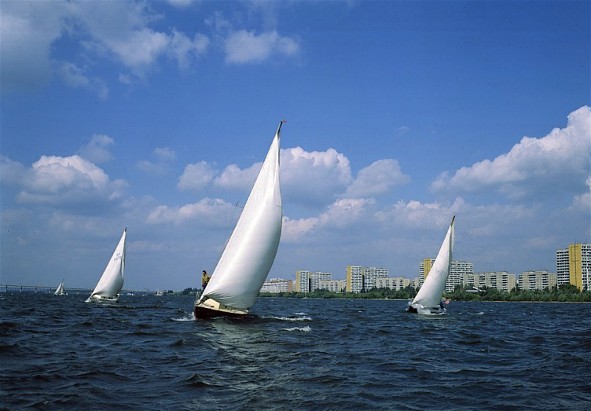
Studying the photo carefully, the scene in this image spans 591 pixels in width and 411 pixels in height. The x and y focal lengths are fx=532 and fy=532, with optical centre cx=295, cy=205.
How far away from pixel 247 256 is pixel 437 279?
93.0 feet

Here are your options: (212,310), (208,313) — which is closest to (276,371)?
(212,310)

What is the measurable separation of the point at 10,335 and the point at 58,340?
300 cm

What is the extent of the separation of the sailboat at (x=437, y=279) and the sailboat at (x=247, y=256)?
2588 centimetres

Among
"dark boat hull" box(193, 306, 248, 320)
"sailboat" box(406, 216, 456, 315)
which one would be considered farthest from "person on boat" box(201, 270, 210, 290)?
"sailboat" box(406, 216, 456, 315)

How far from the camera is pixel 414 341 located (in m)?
29.4

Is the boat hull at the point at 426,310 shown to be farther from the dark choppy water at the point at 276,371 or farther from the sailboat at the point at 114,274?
the sailboat at the point at 114,274

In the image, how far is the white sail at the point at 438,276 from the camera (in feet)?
180

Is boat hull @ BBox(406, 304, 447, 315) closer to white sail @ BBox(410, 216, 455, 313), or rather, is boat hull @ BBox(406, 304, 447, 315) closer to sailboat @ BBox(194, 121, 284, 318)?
white sail @ BBox(410, 216, 455, 313)

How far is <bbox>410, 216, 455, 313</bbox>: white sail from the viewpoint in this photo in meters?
54.7

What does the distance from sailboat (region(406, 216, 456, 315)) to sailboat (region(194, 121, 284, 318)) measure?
2588cm

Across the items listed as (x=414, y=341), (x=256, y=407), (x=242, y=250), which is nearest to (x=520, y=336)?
(x=414, y=341)

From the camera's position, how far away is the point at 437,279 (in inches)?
2156

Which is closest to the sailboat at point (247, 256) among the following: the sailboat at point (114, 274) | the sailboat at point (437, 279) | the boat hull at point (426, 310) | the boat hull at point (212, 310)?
the boat hull at point (212, 310)

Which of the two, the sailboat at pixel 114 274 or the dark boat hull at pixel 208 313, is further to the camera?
the sailboat at pixel 114 274
